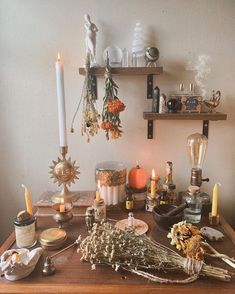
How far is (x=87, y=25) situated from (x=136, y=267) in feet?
3.06

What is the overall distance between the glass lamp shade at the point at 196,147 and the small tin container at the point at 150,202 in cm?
27

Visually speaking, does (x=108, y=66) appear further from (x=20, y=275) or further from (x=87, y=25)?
(x=20, y=275)

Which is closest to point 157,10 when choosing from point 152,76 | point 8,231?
point 152,76

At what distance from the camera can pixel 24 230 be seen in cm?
81

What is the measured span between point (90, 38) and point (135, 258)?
0.87 m

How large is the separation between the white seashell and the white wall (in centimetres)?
37

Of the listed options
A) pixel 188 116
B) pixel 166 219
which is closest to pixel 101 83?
pixel 188 116

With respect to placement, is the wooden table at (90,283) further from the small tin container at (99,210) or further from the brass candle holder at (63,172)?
the brass candle holder at (63,172)

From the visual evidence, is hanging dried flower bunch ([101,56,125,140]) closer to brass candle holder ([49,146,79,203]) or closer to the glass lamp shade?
brass candle holder ([49,146,79,203])

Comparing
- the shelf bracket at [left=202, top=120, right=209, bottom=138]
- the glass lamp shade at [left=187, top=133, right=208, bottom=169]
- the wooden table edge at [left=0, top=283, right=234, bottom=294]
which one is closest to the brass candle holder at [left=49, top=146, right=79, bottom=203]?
the wooden table edge at [left=0, top=283, right=234, bottom=294]

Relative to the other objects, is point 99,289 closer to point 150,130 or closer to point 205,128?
point 150,130

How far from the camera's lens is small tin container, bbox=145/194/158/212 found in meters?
1.05

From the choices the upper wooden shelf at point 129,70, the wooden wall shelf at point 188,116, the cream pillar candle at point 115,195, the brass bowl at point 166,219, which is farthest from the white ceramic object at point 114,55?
the brass bowl at point 166,219

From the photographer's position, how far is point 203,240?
842 mm
